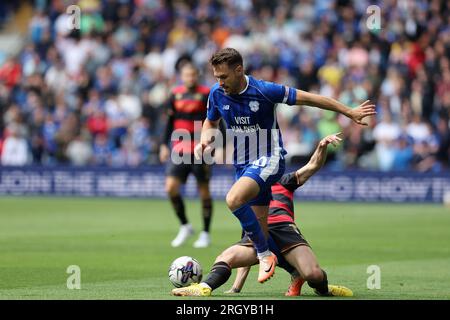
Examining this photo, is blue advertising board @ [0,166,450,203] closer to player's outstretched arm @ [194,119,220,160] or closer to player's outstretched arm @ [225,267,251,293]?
player's outstretched arm @ [194,119,220,160]

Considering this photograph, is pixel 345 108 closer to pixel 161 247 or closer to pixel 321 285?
pixel 321 285

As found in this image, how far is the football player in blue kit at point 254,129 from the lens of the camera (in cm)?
1020

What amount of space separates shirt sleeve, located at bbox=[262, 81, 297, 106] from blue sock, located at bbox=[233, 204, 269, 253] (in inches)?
42.9

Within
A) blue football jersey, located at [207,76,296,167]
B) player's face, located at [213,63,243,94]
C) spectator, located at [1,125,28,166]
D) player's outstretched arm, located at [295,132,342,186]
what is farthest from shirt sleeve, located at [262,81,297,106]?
spectator, located at [1,125,28,166]

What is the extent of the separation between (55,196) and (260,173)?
17835mm

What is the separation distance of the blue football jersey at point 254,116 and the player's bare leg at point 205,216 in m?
5.39

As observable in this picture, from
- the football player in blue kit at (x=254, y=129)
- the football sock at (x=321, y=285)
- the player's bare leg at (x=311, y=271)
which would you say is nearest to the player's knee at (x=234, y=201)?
the football player in blue kit at (x=254, y=129)

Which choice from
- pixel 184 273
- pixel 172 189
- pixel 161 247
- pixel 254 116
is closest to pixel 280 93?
pixel 254 116

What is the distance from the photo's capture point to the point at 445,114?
25.6 meters

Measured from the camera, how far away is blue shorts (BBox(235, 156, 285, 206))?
1038 centimetres

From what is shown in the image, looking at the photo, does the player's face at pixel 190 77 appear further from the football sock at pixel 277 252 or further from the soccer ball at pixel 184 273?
the football sock at pixel 277 252

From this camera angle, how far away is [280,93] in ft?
34.3
